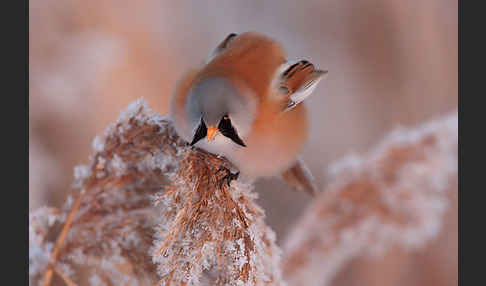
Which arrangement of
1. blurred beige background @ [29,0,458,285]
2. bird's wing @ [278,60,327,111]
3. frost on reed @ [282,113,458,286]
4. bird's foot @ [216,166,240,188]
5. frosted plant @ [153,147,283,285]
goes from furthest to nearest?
1. blurred beige background @ [29,0,458,285]
2. frost on reed @ [282,113,458,286]
3. bird's wing @ [278,60,327,111]
4. bird's foot @ [216,166,240,188]
5. frosted plant @ [153,147,283,285]

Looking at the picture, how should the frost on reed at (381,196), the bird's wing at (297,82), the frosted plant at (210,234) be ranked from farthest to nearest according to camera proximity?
the frost on reed at (381,196) < the bird's wing at (297,82) < the frosted plant at (210,234)

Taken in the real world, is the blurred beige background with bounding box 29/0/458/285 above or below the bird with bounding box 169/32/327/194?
above

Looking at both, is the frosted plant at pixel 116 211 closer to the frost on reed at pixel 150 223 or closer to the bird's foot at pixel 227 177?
the frost on reed at pixel 150 223

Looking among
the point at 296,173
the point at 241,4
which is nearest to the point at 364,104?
the point at 241,4

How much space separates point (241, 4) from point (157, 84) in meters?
0.83

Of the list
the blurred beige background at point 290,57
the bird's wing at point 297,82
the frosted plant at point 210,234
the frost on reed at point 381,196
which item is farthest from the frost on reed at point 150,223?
the blurred beige background at point 290,57

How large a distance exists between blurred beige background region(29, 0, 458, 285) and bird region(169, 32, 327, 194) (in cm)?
84

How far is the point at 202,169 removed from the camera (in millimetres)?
1069

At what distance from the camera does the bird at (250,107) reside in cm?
113

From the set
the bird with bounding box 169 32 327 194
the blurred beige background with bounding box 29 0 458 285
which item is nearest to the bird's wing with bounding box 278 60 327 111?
the bird with bounding box 169 32 327 194

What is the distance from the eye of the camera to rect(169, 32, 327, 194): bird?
3.70 ft

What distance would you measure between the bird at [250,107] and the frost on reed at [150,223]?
0.23 feet

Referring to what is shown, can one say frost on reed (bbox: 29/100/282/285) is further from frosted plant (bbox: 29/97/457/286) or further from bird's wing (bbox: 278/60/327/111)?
bird's wing (bbox: 278/60/327/111)

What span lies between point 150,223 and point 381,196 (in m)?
0.96
